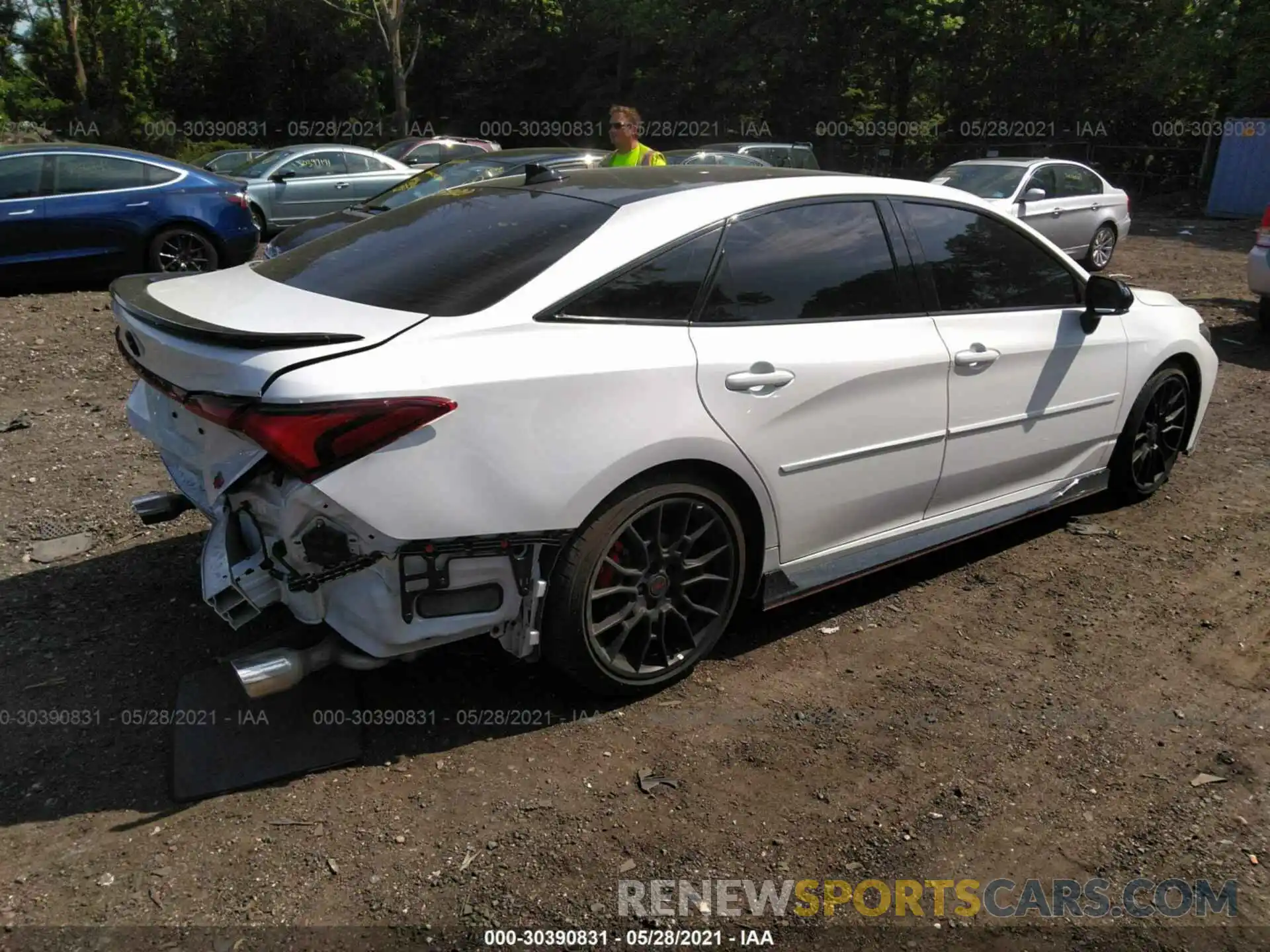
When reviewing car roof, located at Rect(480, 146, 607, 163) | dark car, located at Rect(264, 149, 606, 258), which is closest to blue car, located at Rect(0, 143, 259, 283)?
dark car, located at Rect(264, 149, 606, 258)

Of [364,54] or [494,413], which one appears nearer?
[494,413]

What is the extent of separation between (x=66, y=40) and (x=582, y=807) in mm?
42844

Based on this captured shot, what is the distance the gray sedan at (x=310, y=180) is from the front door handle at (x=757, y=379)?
11572mm

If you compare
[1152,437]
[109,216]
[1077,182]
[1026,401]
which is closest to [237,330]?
[1026,401]

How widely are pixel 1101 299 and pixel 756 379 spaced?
2.08 meters

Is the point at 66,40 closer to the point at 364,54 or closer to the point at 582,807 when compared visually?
the point at 364,54

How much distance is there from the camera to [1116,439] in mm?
4910

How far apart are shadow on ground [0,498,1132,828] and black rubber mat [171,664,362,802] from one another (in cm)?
5

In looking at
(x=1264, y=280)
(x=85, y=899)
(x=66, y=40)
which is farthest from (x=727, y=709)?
(x=66, y=40)

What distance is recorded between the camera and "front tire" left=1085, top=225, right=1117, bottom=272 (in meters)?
13.5

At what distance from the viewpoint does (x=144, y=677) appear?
3.47 metres

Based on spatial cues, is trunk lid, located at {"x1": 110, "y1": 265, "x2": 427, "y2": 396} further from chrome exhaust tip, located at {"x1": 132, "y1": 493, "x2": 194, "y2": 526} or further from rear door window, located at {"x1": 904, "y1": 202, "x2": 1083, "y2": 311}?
rear door window, located at {"x1": 904, "y1": 202, "x2": 1083, "y2": 311}

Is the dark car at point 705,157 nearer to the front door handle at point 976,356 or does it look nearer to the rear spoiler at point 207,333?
the front door handle at point 976,356
